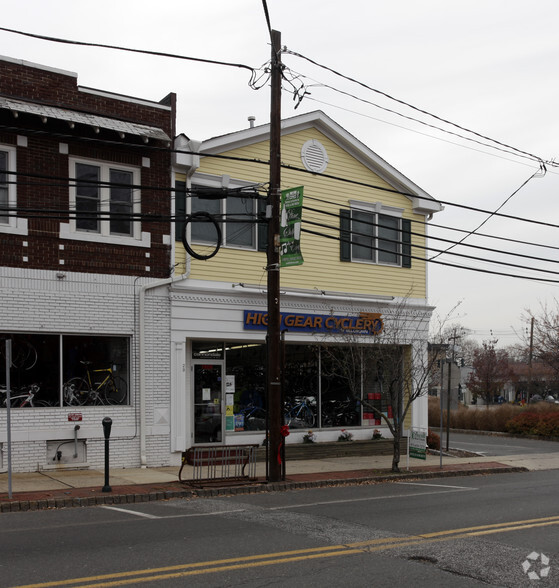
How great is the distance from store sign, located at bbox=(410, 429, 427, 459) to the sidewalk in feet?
1.25

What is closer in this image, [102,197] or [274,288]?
[274,288]

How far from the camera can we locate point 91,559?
8000mm

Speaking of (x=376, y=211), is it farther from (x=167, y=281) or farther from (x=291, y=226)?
(x=167, y=281)

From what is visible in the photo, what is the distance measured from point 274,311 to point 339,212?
6163 mm

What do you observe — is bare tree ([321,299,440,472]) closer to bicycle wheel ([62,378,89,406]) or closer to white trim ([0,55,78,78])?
bicycle wheel ([62,378,89,406])

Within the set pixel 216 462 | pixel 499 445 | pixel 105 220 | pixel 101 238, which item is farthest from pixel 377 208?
pixel 499 445

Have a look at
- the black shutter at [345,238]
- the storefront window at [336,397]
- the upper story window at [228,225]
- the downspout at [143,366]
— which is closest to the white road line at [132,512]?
the downspout at [143,366]

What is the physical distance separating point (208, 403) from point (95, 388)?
3.04 m

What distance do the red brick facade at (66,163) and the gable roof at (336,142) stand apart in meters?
1.74

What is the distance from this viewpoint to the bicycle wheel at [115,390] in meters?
16.6

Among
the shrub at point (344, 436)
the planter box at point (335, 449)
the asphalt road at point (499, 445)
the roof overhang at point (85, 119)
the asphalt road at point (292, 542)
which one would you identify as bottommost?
the asphalt road at point (499, 445)

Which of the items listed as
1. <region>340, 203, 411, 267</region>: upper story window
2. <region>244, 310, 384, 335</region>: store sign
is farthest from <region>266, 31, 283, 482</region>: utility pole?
<region>340, 203, 411, 267</region>: upper story window

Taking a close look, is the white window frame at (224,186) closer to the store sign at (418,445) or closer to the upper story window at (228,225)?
the upper story window at (228,225)

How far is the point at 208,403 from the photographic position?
60.5 ft
